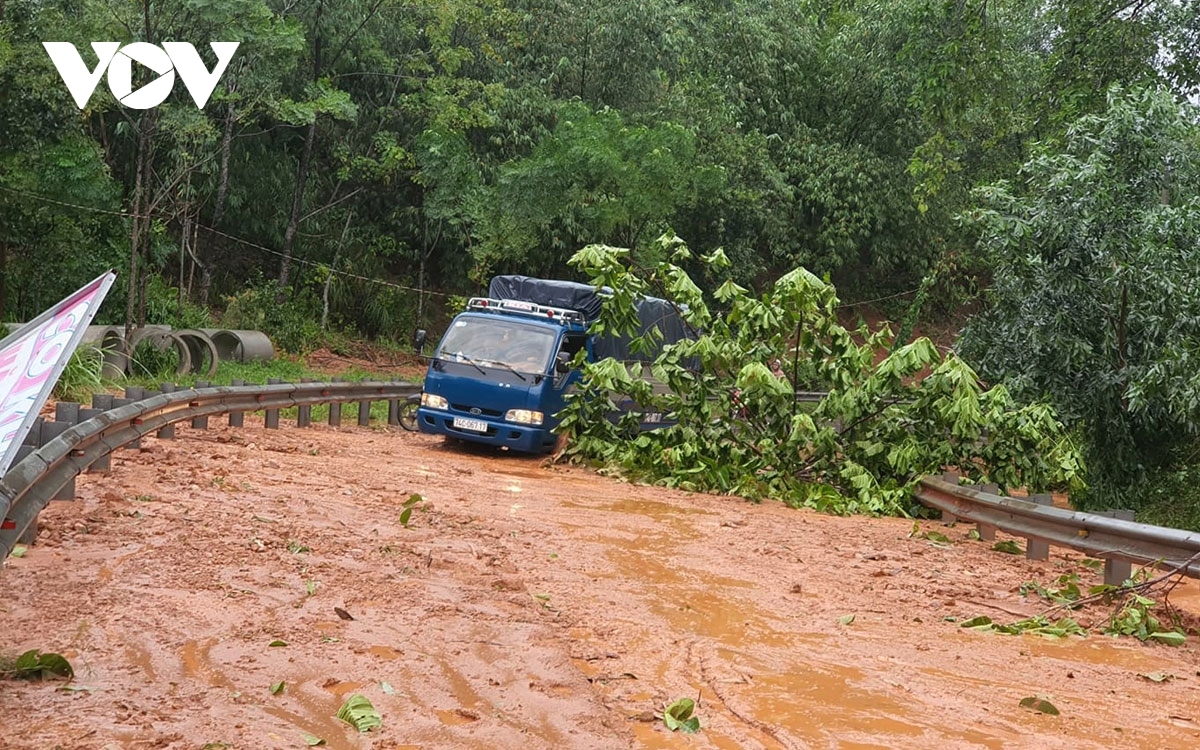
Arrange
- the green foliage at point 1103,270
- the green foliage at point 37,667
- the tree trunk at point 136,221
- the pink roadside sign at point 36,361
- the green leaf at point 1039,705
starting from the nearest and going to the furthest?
the pink roadside sign at point 36,361 → the green foliage at point 37,667 → the green leaf at point 1039,705 → the green foliage at point 1103,270 → the tree trunk at point 136,221

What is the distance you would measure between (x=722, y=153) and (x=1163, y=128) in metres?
22.1

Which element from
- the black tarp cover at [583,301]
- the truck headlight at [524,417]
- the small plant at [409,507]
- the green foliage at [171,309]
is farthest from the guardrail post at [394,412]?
the green foliage at [171,309]

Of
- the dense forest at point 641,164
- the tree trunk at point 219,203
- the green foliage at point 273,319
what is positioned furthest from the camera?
the green foliage at point 273,319

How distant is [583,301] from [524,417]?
8.76ft

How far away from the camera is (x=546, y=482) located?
1405 centimetres

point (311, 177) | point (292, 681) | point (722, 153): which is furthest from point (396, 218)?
point (292, 681)

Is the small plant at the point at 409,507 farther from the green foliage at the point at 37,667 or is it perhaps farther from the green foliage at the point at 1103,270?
the green foliage at the point at 1103,270

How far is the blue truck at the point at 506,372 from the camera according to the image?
55.6 ft

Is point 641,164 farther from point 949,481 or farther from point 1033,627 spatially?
point 1033,627

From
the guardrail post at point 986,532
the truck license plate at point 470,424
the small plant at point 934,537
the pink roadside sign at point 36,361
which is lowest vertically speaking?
the truck license plate at point 470,424

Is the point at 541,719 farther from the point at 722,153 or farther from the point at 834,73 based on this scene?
the point at 834,73

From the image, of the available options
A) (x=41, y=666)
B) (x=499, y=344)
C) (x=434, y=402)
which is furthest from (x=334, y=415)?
(x=41, y=666)

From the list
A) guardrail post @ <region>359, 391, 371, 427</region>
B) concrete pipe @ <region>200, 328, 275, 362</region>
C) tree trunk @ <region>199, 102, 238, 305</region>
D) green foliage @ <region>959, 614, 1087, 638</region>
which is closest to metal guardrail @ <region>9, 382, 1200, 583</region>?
green foliage @ <region>959, 614, 1087, 638</region>

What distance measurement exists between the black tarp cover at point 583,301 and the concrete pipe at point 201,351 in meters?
7.91
